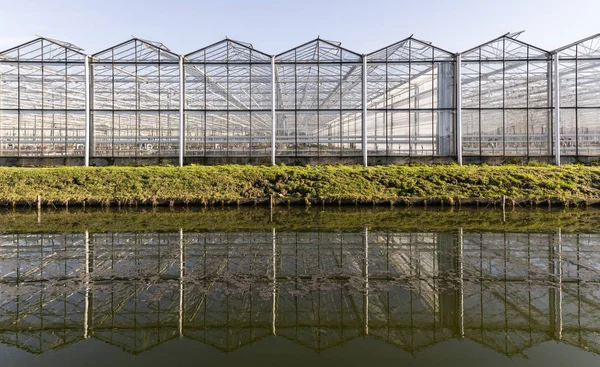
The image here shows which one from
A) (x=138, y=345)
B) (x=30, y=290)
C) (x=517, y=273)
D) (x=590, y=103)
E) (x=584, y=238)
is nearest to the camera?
(x=138, y=345)

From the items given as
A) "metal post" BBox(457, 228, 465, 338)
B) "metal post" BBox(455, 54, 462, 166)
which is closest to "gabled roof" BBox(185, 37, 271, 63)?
"metal post" BBox(455, 54, 462, 166)

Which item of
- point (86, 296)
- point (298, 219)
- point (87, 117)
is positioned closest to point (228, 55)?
point (87, 117)

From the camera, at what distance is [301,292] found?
7.06 m

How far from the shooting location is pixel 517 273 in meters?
8.16

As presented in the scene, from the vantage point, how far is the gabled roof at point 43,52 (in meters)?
28.6

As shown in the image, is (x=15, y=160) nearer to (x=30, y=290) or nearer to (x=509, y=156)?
(x=30, y=290)

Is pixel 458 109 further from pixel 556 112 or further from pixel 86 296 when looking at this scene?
pixel 86 296

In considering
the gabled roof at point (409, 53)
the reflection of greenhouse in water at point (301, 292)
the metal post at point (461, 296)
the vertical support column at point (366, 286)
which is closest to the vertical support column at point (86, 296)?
the reflection of greenhouse in water at point (301, 292)

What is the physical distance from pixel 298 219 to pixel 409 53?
62.2 feet

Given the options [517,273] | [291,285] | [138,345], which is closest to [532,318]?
[517,273]

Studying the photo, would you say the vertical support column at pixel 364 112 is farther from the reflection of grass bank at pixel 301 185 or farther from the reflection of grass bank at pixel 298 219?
the reflection of grass bank at pixel 298 219

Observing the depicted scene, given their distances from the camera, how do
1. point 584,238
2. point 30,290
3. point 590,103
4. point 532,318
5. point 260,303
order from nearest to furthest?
point 532,318, point 260,303, point 30,290, point 584,238, point 590,103

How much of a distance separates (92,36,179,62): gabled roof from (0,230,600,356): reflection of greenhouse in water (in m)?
21.0

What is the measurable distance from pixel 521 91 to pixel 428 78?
6.82 metres
